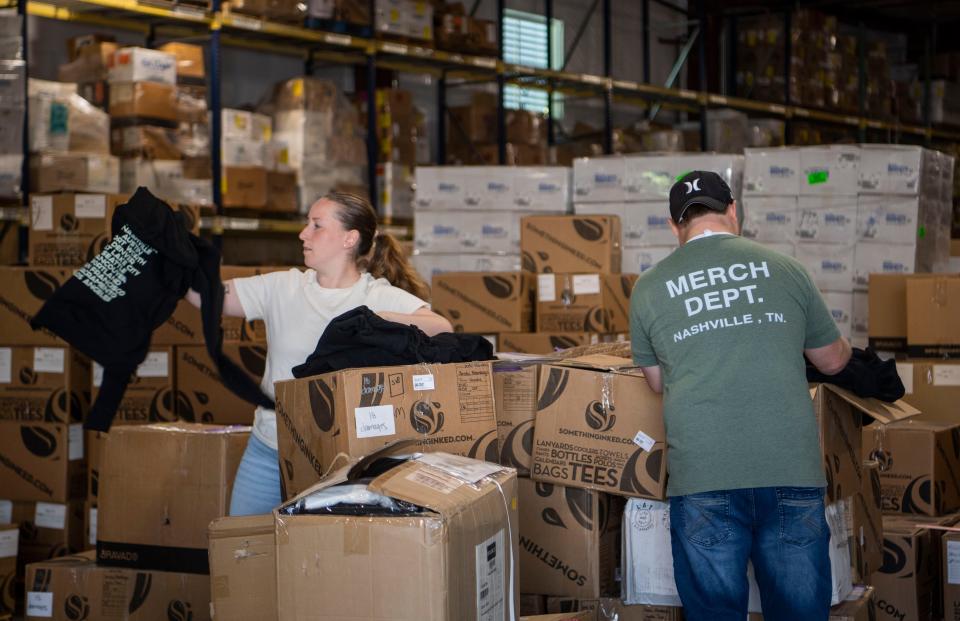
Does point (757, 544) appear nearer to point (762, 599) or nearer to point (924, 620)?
point (762, 599)

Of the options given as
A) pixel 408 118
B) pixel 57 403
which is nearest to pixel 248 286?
pixel 57 403

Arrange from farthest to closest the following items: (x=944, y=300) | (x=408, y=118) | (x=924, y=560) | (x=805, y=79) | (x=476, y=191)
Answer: (x=805, y=79) → (x=408, y=118) → (x=476, y=191) → (x=944, y=300) → (x=924, y=560)

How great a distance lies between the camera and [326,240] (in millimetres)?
3285

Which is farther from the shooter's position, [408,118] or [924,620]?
[408,118]

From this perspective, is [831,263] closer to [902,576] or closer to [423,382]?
[902,576]

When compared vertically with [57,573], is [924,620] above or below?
below

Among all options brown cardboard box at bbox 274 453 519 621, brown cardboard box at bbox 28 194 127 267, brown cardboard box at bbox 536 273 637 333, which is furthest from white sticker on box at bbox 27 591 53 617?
brown cardboard box at bbox 536 273 637 333

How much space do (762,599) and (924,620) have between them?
1.78 m

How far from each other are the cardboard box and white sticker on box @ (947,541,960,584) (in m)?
4.06

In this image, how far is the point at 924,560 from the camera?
4.25m

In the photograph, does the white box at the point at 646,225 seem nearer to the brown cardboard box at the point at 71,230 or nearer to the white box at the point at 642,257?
the white box at the point at 642,257

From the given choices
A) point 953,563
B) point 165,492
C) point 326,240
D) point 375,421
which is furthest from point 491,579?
point 953,563

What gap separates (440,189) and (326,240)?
3043mm

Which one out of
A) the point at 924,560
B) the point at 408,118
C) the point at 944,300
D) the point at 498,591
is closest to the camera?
the point at 498,591
